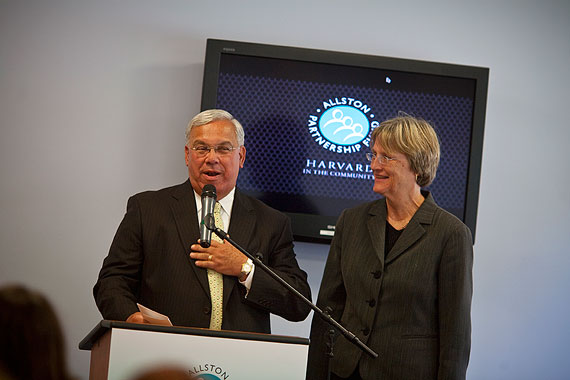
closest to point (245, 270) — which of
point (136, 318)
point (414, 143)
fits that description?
point (136, 318)

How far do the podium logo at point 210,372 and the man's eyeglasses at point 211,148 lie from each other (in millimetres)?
1130

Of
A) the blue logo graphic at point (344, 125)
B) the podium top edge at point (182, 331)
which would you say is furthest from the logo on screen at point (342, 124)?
the podium top edge at point (182, 331)

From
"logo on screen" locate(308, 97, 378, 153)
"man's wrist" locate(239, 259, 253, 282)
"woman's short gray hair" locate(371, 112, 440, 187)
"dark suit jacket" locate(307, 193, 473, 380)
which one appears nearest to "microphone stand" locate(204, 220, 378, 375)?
"dark suit jacket" locate(307, 193, 473, 380)

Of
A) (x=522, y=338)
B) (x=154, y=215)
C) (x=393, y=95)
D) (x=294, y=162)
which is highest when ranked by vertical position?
(x=393, y=95)

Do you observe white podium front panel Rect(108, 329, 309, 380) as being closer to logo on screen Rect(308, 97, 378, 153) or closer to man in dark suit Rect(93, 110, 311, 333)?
man in dark suit Rect(93, 110, 311, 333)

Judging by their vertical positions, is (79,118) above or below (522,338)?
above

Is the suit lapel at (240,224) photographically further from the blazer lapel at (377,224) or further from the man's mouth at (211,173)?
the blazer lapel at (377,224)

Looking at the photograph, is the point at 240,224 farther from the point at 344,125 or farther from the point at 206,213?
the point at 344,125

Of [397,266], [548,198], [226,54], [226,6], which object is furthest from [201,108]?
[548,198]

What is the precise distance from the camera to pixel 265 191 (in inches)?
172

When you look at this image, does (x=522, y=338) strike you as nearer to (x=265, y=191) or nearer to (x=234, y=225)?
(x=265, y=191)

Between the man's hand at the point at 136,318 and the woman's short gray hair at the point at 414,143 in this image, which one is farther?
the woman's short gray hair at the point at 414,143

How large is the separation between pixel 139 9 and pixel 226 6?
1.56ft

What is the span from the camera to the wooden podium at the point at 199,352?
2.61 meters
